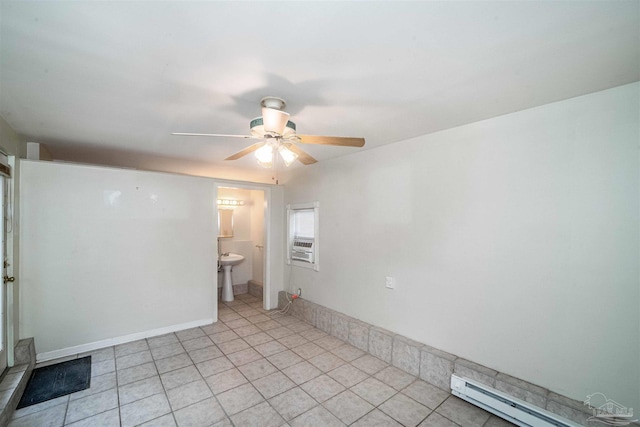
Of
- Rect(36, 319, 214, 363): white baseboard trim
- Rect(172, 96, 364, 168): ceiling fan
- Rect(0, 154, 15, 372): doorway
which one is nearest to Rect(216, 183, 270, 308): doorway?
Rect(36, 319, 214, 363): white baseboard trim

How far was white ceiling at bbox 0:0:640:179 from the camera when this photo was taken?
1149 mm

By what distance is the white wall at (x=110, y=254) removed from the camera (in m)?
2.88

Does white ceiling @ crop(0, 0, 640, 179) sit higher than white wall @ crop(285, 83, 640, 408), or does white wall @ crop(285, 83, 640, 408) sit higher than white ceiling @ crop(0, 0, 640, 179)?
white ceiling @ crop(0, 0, 640, 179)

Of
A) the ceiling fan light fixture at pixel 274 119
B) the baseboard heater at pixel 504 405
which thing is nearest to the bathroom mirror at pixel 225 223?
the ceiling fan light fixture at pixel 274 119

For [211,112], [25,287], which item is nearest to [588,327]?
[211,112]

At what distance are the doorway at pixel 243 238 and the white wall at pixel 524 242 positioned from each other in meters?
2.91

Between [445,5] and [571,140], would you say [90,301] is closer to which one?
[445,5]

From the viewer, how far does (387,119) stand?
231 cm

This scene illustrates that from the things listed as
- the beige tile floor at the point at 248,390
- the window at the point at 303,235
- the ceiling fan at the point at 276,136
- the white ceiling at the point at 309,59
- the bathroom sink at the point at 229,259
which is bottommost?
the beige tile floor at the point at 248,390

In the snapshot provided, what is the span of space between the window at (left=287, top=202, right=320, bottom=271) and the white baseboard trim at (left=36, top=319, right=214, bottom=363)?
1.57m

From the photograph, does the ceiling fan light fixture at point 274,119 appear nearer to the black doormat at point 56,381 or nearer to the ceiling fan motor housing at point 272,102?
the ceiling fan motor housing at point 272,102

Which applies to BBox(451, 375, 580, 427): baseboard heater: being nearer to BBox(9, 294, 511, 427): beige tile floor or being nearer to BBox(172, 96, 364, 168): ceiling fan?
BBox(9, 294, 511, 427): beige tile floor

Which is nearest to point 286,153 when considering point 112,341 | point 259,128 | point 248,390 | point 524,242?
point 259,128

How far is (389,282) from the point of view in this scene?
3006 mm
